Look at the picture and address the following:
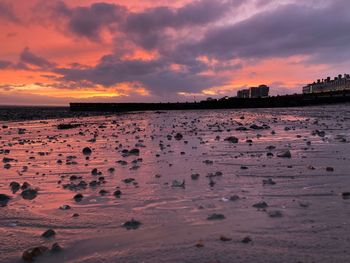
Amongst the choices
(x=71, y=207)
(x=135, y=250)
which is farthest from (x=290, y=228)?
(x=71, y=207)

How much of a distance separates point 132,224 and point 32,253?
1.40 meters

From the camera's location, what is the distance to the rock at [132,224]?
530 centimetres

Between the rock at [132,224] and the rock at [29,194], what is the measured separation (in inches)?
99.2

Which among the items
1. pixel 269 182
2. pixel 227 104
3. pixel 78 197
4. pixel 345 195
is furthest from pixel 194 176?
pixel 227 104

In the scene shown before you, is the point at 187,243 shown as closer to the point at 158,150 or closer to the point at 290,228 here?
the point at 290,228

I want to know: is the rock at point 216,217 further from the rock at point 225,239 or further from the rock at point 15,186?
the rock at point 15,186

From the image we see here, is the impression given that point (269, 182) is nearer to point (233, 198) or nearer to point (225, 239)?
point (233, 198)

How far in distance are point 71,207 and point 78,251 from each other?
1966mm

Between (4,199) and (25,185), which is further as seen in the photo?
(25,185)

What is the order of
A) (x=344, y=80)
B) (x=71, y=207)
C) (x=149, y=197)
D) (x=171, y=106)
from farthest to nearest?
(x=344, y=80) < (x=171, y=106) < (x=149, y=197) < (x=71, y=207)

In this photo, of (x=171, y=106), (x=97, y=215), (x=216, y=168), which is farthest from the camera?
(x=171, y=106)

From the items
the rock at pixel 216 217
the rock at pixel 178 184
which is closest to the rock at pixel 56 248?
the rock at pixel 216 217

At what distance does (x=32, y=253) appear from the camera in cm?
434

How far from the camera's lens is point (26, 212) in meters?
6.22
